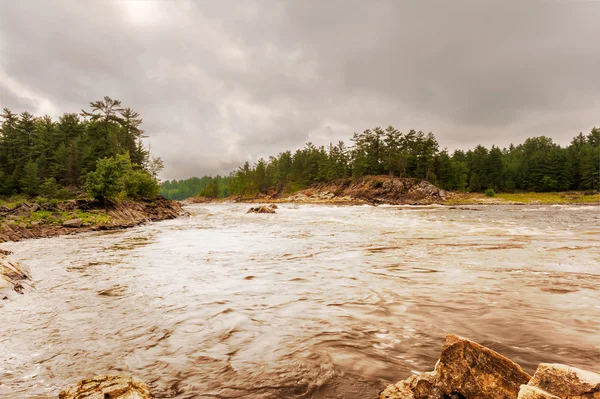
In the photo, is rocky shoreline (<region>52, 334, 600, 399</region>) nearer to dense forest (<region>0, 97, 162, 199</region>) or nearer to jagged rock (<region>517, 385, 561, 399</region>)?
jagged rock (<region>517, 385, 561, 399</region>)

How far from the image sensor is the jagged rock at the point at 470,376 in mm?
2508

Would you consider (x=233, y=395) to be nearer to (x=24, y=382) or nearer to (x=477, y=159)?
(x=24, y=382)

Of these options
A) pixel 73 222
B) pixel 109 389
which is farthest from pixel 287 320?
pixel 73 222

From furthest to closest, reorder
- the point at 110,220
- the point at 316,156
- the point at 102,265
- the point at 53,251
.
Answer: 1. the point at 316,156
2. the point at 110,220
3. the point at 53,251
4. the point at 102,265

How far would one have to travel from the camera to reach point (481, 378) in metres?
2.57

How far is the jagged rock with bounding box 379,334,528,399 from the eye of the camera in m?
2.51

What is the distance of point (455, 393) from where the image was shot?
8.56ft

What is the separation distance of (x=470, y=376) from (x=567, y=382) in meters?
0.70

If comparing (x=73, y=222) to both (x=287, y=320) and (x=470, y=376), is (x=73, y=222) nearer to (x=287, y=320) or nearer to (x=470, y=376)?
(x=287, y=320)

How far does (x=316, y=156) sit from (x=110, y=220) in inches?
3961

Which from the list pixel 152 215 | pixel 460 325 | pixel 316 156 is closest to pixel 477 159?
pixel 316 156

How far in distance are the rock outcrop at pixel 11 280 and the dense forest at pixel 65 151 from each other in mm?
35442

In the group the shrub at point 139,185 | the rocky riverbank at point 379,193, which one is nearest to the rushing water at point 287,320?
the shrub at point 139,185

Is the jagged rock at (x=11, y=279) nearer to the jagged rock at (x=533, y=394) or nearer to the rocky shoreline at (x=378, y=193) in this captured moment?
the jagged rock at (x=533, y=394)
